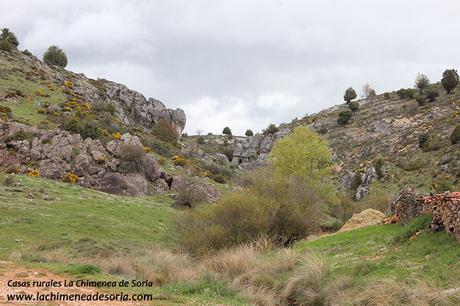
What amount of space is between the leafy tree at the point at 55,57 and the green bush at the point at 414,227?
289 feet

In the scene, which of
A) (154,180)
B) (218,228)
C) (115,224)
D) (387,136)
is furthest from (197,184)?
(387,136)

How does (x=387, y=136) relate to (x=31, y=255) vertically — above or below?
above

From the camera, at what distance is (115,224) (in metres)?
34.0

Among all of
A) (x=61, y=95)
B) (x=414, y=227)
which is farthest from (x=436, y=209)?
(x=61, y=95)

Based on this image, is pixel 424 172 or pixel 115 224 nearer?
pixel 115 224

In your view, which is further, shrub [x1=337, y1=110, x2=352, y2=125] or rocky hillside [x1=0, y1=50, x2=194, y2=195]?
shrub [x1=337, y1=110, x2=352, y2=125]

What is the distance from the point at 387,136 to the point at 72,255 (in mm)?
65874

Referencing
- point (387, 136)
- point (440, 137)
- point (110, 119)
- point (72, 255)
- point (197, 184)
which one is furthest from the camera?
point (387, 136)

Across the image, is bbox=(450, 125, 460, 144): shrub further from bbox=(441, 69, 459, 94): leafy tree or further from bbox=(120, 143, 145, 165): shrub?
bbox=(120, 143, 145, 165): shrub

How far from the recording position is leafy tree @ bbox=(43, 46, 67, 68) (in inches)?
3772

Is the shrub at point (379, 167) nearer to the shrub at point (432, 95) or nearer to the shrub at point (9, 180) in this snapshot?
the shrub at point (432, 95)

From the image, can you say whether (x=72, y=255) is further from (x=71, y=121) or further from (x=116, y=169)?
(x=71, y=121)

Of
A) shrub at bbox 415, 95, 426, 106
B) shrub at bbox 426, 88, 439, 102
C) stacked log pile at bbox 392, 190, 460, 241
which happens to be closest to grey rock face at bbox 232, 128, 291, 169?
shrub at bbox 415, 95, 426, 106

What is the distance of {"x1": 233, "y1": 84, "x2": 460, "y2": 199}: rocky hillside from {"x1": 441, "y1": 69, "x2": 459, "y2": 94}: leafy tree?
1.15 meters
